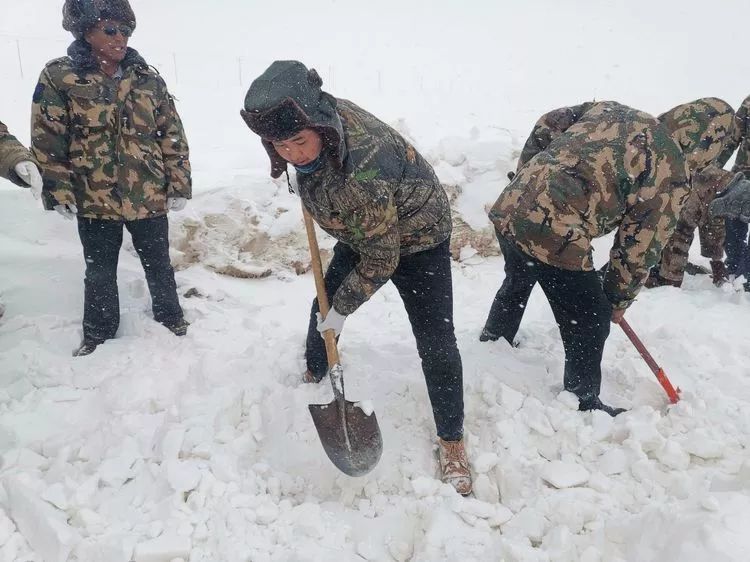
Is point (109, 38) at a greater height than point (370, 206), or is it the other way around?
point (109, 38)

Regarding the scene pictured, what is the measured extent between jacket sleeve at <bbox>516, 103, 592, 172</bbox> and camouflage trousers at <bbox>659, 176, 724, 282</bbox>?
201 cm

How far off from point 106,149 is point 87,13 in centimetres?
62

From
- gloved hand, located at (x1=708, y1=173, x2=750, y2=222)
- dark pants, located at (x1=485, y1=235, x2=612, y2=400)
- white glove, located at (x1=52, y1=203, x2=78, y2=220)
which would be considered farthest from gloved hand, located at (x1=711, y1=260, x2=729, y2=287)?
white glove, located at (x1=52, y1=203, x2=78, y2=220)

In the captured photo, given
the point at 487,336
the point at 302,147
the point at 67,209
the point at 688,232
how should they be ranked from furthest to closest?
the point at 688,232, the point at 487,336, the point at 67,209, the point at 302,147

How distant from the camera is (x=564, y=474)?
84.6 inches

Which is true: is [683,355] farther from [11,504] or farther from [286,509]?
[11,504]

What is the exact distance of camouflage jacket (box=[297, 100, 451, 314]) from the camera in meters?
1.77

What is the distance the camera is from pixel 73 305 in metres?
3.12

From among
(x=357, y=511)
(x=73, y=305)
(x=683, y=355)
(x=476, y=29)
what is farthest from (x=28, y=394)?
(x=476, y=29)

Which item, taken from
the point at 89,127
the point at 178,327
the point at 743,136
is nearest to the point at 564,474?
the point at 178,327

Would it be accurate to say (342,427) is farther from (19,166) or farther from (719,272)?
(719,272)

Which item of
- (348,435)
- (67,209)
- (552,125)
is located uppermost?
(552,125)

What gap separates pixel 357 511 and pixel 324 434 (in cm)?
33

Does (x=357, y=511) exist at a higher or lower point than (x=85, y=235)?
lower
